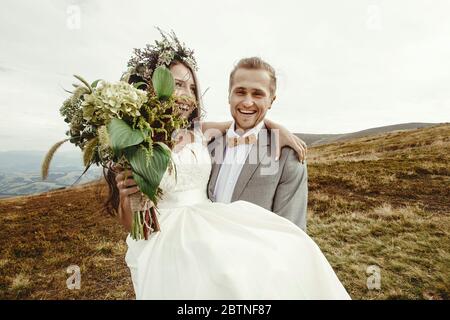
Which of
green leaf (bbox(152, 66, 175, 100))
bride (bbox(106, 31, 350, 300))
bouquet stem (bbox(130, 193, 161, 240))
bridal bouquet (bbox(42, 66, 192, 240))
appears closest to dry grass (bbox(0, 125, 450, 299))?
bouquet stem (bbox(130, 193, 161, 240))

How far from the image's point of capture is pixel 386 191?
13297 mm

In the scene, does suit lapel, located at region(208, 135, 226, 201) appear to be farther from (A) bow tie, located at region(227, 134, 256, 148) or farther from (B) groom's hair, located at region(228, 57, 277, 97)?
(B) groom's hair, located at region(228, 57, 277, 97)

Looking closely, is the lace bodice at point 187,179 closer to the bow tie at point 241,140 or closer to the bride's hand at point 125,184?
the bow tie at point 241,140

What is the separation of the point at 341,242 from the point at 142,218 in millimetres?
6574

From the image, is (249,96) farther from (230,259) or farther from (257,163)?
(230,259)

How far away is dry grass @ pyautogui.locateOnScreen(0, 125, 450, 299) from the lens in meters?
6.34

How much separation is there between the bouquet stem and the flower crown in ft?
4.61

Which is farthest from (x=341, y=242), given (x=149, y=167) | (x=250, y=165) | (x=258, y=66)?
(x=149, y=167)

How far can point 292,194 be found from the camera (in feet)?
11.4

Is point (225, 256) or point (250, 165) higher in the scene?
point (250, 165)

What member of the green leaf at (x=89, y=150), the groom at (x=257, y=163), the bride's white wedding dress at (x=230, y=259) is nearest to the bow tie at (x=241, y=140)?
the groom at (x=257, y=163)

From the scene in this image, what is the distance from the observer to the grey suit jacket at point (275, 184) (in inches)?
137

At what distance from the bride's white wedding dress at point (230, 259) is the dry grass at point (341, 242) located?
3.42ft
